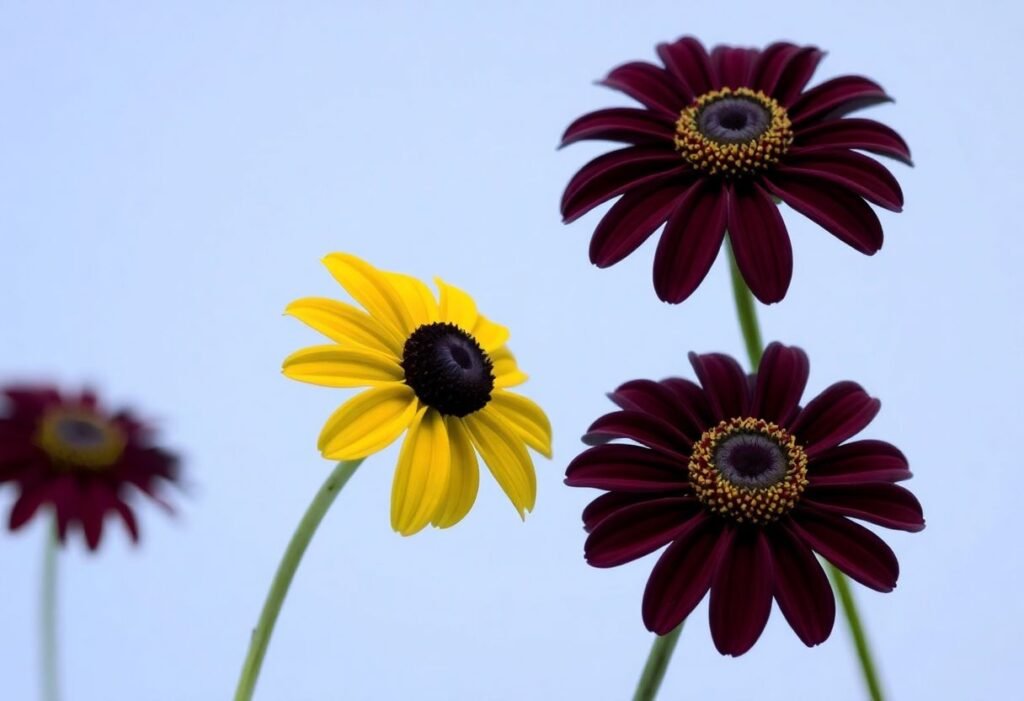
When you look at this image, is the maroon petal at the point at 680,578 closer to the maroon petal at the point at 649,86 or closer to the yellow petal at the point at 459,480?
the yellow petal at the point at 459,480

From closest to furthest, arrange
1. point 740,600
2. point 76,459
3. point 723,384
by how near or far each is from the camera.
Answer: point 740,600 < point 723,384 < point 76,459

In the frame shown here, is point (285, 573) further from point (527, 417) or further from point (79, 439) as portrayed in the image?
point (79, 439)

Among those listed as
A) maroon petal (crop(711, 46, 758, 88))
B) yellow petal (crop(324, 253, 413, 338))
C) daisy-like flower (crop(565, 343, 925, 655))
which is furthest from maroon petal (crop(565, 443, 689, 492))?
maroon petal (crop(711, 46, 758, 88))

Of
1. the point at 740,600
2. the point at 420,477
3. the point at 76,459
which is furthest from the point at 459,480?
the point at 76,459

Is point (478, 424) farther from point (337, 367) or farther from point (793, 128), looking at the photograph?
point (793, 128)

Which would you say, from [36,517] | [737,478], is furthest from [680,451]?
[36,517]

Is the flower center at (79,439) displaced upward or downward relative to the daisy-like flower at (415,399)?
upward

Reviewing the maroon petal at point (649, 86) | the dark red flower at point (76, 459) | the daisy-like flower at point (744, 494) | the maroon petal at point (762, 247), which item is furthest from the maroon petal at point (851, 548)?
the dark red flower at point (76, 459)
